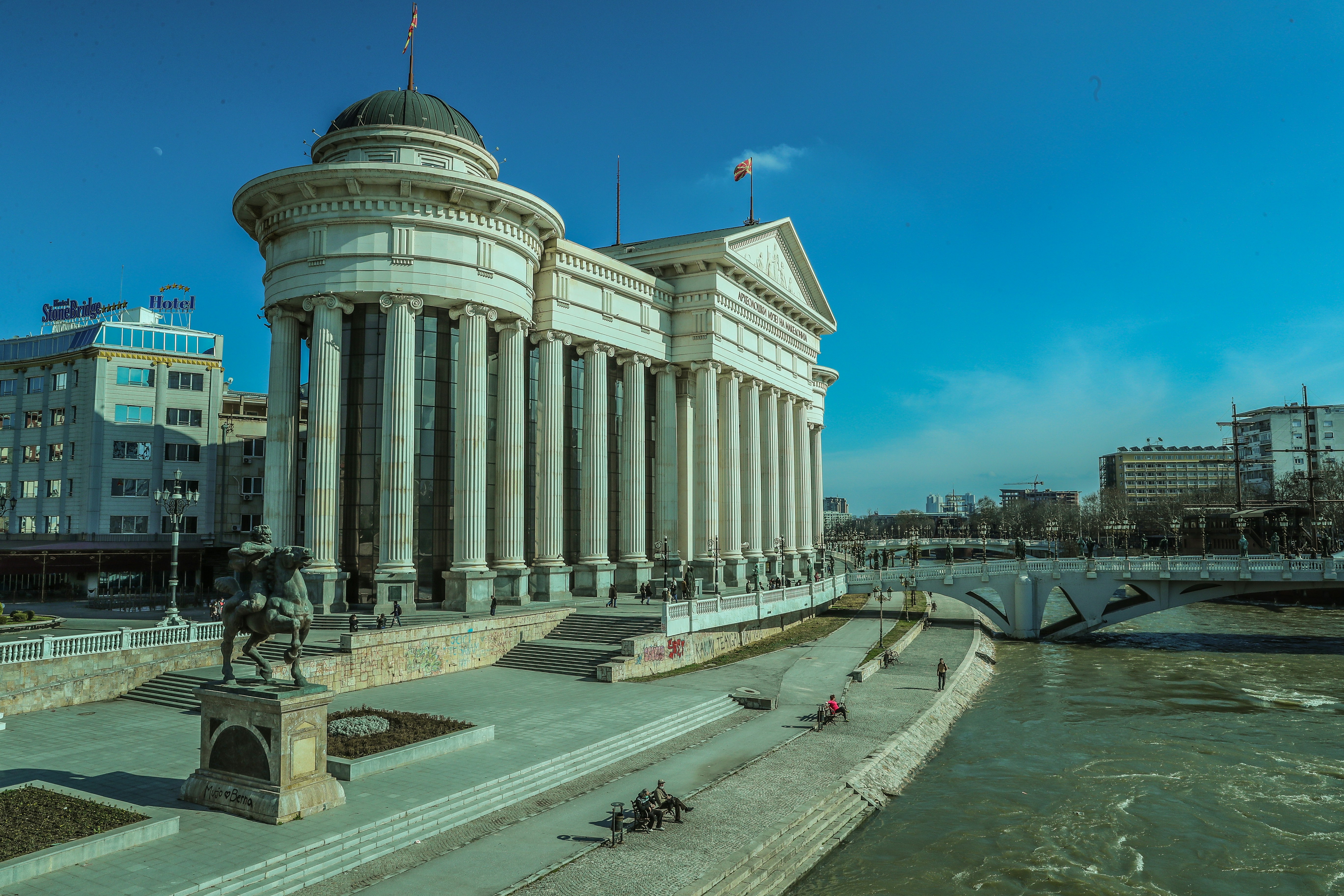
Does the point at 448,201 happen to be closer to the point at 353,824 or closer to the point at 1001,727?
the point at 353,824

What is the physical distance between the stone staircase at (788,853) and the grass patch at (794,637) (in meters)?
14.2

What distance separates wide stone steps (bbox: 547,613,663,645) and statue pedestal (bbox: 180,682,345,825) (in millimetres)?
20640

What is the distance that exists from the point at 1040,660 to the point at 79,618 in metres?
56.7

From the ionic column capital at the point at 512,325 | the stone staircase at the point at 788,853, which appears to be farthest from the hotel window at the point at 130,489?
the stone staircase at the point at 788,853

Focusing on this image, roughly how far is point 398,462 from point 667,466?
23284 millimetres

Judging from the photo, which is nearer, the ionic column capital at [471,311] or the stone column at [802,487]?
the ionic column capital at [471,311]

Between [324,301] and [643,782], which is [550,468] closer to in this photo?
[324,301]

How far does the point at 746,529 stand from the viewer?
213 feet

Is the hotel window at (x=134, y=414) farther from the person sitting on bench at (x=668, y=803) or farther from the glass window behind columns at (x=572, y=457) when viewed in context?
the person sitting on bench at (x=668, y=803)

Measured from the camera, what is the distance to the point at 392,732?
23859 mm

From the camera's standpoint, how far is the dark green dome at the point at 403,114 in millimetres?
46500

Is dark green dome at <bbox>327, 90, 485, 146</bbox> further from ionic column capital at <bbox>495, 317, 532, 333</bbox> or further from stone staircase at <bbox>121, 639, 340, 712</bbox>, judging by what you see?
stone staircase at <bbox>121, 639, 340, 712</bbox>

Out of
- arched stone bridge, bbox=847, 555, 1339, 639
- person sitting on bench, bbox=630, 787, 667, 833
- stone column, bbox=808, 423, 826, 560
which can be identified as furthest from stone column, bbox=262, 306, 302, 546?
stone column, bbox=808, 423, 826, 560

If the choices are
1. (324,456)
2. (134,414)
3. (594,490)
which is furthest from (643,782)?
(134,414)
